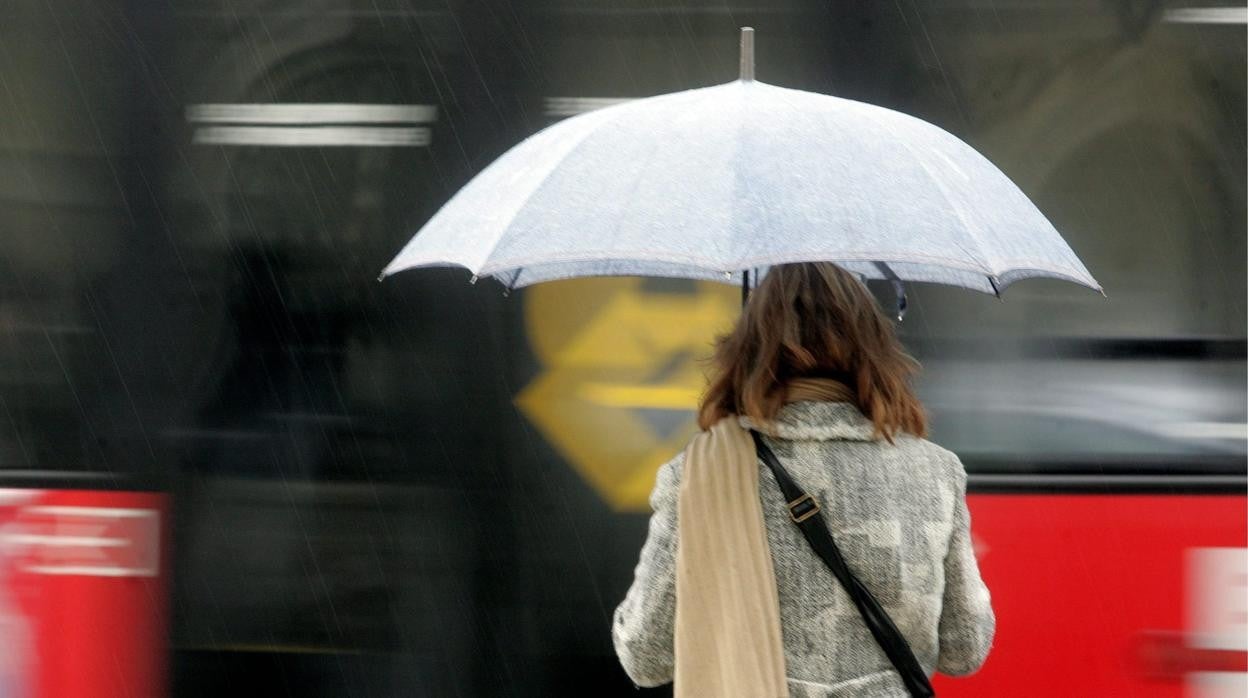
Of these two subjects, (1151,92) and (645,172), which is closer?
(645,172)

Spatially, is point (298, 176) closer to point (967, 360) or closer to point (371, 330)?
point (371, 330)

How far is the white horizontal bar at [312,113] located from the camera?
10.7 ft

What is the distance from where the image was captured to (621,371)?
3.15 metres

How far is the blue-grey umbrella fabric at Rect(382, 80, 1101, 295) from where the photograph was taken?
5.69 feet

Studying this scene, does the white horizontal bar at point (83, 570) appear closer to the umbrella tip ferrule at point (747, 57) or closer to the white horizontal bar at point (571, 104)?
the white horizontal bar at point (571, 104)

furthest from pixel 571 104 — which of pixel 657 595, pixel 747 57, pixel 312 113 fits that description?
pixel 657 595

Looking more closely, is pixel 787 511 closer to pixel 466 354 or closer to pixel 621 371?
pixel 621 371

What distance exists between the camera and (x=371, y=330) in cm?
327

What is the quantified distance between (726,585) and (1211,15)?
85.0 inches

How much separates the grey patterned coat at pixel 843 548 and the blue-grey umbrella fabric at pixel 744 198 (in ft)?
0.91

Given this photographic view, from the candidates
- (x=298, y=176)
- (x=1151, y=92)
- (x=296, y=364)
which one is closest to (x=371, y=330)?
(x=296, y=364)

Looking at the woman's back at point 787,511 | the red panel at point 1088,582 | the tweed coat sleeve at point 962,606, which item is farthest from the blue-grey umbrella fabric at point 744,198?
the red panel at point 1088,582

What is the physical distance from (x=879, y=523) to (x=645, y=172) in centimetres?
60

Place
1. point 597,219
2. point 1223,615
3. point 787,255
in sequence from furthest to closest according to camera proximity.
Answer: point 1223,615 < point 597,219 < point 787,255
